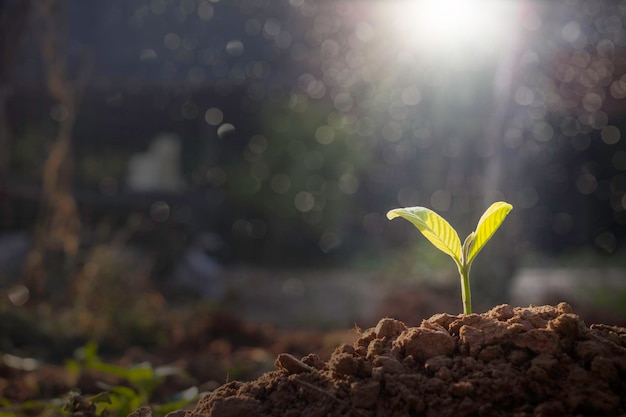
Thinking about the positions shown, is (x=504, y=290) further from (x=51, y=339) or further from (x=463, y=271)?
(x=463, y=271)

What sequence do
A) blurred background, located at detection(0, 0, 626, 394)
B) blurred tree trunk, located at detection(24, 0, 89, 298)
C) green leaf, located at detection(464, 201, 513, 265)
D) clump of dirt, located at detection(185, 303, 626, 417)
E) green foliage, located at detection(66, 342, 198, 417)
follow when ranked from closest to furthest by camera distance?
clump of dirt, located at detection(185, 303, 626, 417)
green leaf, located at detection(464, 201, 513, 265)
green foliage, located at detection(66, 342, 198, 417)
blurred tree trunk, located at detection(24, 0, 89, 298)
blurred background, located at detection(0, 0, 626, 394)

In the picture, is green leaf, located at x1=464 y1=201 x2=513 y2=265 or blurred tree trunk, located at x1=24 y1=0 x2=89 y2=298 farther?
blurred tree trunk, located at x1=24 y1=0 x2=89 y2=298

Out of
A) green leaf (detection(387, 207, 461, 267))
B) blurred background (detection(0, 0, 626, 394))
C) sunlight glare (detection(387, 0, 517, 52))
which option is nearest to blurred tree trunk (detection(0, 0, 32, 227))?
blurred background (detection(0, 0, 626, 394))

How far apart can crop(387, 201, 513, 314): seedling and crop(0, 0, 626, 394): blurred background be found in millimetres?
4322

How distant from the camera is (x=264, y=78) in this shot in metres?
11.8

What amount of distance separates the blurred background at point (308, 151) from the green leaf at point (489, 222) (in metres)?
4.34

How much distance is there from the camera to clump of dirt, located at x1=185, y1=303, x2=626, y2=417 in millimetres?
1114

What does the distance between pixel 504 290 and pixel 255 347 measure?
9.52ft

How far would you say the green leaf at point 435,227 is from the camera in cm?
132

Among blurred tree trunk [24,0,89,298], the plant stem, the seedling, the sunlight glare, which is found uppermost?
the sunlight glare

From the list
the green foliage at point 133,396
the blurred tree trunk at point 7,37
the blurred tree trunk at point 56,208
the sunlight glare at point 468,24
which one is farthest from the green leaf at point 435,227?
the blurred tree trunk at point 7,37

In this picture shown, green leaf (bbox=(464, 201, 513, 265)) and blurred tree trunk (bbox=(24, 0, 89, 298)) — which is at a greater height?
blurred tree trunk (bbox=(24, 0, 89, 298))

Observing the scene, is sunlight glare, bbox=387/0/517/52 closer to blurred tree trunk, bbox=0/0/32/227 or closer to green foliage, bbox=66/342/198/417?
blurred tree trunk, bbox=0/0/32/227

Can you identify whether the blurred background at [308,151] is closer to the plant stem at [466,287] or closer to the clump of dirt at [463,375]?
the plant stem at [466,287]
